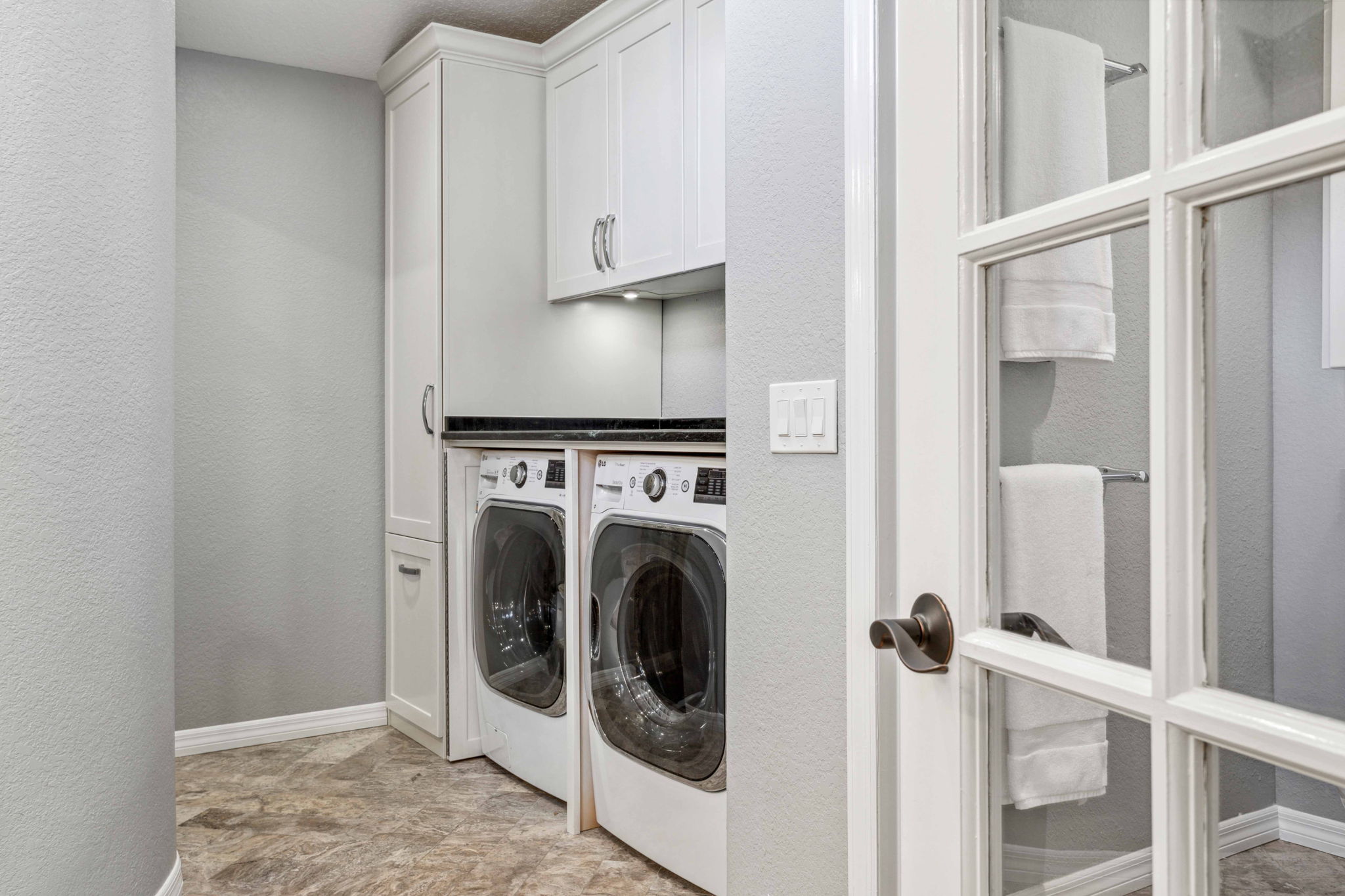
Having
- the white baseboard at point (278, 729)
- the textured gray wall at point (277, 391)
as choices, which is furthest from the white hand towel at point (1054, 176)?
the white baseboard at point (278, 729)

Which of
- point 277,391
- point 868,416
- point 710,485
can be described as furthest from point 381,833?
point 868,416

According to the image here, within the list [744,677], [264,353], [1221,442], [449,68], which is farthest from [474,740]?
[1221,442]

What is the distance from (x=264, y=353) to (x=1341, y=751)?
323cm

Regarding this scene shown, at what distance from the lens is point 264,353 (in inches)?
124

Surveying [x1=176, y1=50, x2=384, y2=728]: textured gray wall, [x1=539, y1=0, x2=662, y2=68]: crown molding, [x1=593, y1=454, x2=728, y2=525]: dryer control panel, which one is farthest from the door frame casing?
[x1=176, y1=50, x2=384, y2=728]: textured gray wall

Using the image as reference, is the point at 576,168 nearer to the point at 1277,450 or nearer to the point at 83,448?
the point at 83,448

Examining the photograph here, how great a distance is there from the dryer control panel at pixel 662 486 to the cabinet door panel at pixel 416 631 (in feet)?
3.10

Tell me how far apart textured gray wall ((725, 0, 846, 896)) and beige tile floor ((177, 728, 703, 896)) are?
821 mm

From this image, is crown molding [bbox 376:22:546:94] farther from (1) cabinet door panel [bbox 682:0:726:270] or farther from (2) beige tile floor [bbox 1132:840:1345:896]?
(2) beige tile floor [bbox 1132:840:1345:896]

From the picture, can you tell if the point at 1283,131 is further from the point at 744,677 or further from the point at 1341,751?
the point at 744,677

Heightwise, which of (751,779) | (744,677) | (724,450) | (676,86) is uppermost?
(676,86)

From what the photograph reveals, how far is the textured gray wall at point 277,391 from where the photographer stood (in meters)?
3.03

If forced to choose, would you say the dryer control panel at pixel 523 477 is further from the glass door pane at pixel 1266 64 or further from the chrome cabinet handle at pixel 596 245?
the glass door pane at pixel 1266 64

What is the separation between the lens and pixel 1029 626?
32.3 inches
